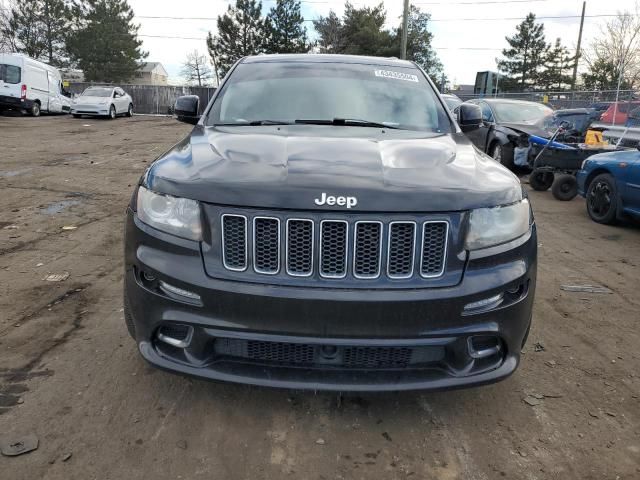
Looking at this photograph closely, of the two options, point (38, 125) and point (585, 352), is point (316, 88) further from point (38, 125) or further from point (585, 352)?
point (38, 125)

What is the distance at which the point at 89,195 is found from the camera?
7922 millimetres

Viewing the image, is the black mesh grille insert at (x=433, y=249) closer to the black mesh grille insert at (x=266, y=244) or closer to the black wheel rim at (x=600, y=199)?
the black mesh grille insert at (x=266, y=244)

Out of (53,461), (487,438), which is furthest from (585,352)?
(53,461)

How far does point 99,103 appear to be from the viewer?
83.1 feet

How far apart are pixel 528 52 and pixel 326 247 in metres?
65.6

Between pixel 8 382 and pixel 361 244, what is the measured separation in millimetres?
2061

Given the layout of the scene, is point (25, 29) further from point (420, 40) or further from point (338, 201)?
point (338, 201)

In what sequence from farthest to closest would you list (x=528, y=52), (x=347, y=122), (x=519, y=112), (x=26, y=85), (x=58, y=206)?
(x=528, y=52), (x=26, y=85), (x=519, y=112), (x=58, y=206), (x=347, y=122)

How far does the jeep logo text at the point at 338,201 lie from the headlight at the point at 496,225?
0.54m

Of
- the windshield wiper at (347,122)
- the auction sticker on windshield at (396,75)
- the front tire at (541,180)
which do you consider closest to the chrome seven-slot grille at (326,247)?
the windshield wiper at (347,122)

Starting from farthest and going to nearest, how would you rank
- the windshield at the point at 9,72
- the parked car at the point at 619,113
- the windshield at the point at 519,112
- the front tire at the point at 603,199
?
the windshield at the point at 9,72
the parked car at the point at 619,113
the windshield at the point at 519,112
the front tire at the point at 603,199

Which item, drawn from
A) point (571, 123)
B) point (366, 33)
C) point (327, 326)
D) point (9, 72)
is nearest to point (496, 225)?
point (327, 326)

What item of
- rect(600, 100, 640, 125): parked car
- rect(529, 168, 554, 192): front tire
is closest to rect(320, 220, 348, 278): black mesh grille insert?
rect(529, 168, 554, 192): front tire

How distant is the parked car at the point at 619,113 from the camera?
1268 centimetres
